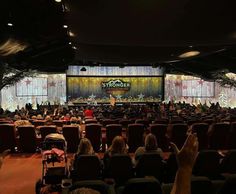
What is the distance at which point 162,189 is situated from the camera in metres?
3.61

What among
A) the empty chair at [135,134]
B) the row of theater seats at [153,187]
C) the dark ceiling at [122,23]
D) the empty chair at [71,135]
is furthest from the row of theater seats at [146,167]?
the dark ceiling at [122,23]

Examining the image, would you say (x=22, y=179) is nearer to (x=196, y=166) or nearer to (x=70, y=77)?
(x=196, y=166)

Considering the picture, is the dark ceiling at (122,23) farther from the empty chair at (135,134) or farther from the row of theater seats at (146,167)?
the row of theater seats at (146,167)

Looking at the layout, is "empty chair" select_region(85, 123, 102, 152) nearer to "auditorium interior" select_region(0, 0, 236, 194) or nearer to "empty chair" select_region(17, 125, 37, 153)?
"auditorium interior" select_region(0, 0, 236, 194)

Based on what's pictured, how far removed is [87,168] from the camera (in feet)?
17.4

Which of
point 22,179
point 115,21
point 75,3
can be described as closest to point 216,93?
point 115,21

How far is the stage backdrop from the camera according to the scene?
33188 millimetres

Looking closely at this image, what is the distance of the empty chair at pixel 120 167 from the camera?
5359 millimetres

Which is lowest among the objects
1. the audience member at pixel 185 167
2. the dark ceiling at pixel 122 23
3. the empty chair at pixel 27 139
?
the empty chair at pixel 27 139

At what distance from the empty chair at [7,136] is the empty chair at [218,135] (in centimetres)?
613

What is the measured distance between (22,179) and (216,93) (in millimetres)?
28841

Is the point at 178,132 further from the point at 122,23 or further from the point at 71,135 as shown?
the point at 122,23

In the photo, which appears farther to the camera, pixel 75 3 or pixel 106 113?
pixel 106 113

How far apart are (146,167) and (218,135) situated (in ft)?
19.2
